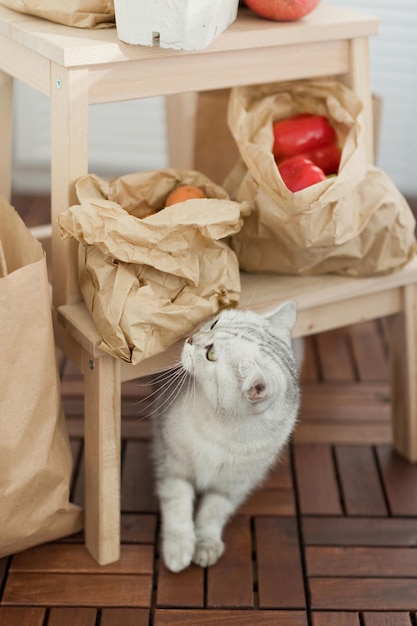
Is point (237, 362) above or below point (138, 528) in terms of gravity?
above

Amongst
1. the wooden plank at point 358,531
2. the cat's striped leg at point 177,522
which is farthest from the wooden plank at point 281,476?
the cat's striped leg at point 177,522

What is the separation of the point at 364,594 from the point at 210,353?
1.56 feet

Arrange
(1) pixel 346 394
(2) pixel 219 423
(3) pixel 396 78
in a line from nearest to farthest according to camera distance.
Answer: (2) pixel 219 423, (1) pixel 346 394, (3) pixel 396 78

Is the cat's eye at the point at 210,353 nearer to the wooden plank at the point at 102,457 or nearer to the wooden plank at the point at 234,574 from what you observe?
the wooden plank at the point at 102,457

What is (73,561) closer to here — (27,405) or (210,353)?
(27,405)

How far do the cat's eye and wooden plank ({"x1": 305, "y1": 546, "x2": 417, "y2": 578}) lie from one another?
0.42 m

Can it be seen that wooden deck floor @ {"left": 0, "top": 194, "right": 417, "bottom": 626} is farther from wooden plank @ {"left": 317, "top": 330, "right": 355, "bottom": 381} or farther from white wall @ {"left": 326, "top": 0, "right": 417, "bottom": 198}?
white wall @ {"left": 326, "top": 0, "right": 417, "bottom": 198}

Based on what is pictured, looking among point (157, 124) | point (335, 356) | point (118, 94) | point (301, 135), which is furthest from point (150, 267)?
point (157, 124)

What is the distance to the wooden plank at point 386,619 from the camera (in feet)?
4.50

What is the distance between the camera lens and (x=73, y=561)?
4.82 ft

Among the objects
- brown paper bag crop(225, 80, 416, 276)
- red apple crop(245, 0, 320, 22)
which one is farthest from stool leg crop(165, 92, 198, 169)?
red apple crop(245, 0, 320, 22)


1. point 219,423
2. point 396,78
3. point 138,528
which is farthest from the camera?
point 396,78

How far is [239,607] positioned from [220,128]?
1034mm

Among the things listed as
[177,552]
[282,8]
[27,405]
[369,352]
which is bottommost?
[369,352]
